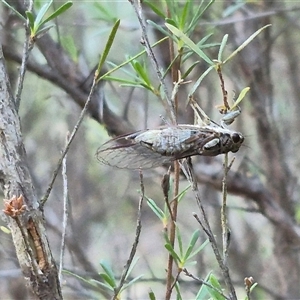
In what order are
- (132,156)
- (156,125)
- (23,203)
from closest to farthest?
1. (23,203)
2. (132,156)
3. (156,125)

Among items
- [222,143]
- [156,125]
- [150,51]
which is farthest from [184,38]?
[156,125]

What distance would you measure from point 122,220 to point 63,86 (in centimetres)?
131

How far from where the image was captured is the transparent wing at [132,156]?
62 centimetres

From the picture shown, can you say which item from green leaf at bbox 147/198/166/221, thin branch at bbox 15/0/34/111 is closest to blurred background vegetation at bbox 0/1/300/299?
green leaf at bbox 147/198/166/221

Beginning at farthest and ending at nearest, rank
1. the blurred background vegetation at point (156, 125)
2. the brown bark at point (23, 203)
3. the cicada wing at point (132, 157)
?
the blurred background vegetation at point (156, 125)
the cicada wing at point (132, 157)
the brown bark at point (23, 203)

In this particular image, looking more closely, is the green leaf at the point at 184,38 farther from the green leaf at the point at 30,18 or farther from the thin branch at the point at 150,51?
the green leaf at the point at 30,18

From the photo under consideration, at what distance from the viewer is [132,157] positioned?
2.10ft

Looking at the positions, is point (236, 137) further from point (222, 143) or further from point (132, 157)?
point (132, 157)

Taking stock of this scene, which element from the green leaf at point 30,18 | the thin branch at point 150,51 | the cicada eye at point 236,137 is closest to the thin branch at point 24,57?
the green leaf at point 30,18

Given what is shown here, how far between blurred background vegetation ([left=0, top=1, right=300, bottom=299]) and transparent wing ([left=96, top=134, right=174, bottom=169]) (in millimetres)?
83

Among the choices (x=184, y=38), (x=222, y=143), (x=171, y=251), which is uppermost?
(x=184, y=38)

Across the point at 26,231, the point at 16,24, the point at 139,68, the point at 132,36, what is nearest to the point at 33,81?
the point at 132,36

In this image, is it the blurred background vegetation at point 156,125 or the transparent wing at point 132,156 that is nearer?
the transparent wing at point 132,156

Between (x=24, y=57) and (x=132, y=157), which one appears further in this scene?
(x=132, y=157)
